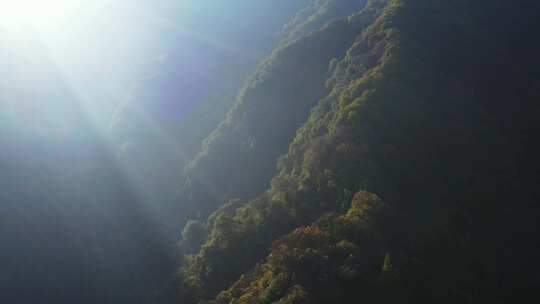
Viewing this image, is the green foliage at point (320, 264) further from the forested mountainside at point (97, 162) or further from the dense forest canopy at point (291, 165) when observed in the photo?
the forested mountainside at point (97, 162)

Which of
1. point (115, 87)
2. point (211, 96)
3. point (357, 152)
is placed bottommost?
point (357, 152)

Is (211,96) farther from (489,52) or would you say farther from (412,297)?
(412,297)

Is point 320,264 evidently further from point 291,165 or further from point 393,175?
point 291,165

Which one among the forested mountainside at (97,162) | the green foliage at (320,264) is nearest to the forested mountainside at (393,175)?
the green foliage at (320,264)

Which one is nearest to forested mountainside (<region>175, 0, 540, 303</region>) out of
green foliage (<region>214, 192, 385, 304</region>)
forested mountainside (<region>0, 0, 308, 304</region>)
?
green foliage (<region>214, 192, 385, 304</region>)

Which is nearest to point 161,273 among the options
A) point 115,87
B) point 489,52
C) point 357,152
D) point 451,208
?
point 357,152

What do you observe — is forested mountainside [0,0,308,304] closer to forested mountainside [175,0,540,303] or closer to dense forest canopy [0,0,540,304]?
dense forest canopy [0,0,540,304]

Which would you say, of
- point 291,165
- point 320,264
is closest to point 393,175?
point 320,264
